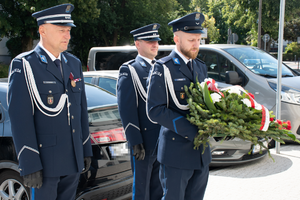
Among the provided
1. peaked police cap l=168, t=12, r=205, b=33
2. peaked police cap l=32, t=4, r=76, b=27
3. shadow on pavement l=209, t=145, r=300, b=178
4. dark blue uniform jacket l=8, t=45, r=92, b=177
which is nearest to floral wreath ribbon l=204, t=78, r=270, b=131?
peaked police cap l=168, t=12, r=205, b=33

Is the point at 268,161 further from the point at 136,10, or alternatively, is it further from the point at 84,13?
the point at 136,10

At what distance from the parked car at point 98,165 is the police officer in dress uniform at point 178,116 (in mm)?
655

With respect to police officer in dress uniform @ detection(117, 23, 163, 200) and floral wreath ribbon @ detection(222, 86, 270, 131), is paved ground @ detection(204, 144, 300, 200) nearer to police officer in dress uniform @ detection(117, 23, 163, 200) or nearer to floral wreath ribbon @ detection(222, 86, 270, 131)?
police officer in dress uniform @ detection(117, 23, 163, 200)

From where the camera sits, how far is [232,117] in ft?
6.74

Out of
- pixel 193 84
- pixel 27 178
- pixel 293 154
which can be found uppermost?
pixel 193 84

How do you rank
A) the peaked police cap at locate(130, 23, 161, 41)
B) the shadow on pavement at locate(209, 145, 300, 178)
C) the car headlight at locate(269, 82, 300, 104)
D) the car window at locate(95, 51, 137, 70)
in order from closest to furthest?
1. the peaked police cap at locate(130, 23, 161, 41)
2. the shadow on pavement at locate(209, 145, 300, 178)
3. the car headlight at locate(269, 82, 300, 104)
4. the car window at locate(95, 51, 137, 70)

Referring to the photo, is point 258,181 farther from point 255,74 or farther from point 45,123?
point 45,123

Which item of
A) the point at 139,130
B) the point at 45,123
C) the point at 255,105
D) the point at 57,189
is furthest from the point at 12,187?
the point at 255,105

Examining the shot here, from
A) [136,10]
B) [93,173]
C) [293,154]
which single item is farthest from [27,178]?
[136,10]

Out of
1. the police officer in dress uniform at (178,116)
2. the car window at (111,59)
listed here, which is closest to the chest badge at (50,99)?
the police officer in dress uniform at (178,116)

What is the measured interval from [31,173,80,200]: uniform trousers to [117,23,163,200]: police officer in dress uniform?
0.72 meters

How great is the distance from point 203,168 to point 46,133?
1.23 m

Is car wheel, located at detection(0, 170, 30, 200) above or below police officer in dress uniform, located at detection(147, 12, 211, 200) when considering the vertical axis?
below

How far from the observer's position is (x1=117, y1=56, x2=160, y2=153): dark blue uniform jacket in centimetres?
298
